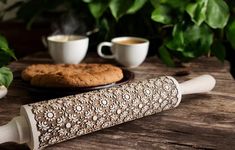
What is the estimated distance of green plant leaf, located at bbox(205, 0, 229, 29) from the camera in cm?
100

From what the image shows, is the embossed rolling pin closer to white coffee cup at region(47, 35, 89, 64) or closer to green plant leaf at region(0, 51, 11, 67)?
green plant leaf at region(0, 51, 11, 67)

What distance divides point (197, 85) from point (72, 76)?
30 cm

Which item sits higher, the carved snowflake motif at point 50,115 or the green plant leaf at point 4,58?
the green plant leaf at point 4,58

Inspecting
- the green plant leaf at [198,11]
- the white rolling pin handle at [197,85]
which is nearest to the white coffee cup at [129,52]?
the green plant leaf at [198,11]

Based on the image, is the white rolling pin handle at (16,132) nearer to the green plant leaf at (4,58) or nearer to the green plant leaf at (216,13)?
the green plant leaf at (4,58)

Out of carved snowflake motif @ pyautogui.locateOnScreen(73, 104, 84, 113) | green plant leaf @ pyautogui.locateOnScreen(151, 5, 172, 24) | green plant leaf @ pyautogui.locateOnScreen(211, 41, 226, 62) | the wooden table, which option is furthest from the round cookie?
green plant leaf @ pyautogui.locateOnScreen(211, 41, 226, 62)

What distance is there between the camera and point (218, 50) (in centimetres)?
109

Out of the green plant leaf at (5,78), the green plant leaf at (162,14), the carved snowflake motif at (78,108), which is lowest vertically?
the carved snowflake motif at (78,108)

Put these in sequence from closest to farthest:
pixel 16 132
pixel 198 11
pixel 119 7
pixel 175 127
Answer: pixel 16 132
pixel 175 127
pixel 198 11
pixel 119 7

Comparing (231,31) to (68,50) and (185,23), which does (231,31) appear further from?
(68,50)

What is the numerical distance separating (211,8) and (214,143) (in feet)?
1.72

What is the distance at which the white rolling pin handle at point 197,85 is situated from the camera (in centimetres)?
78

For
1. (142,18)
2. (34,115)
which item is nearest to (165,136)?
(34,115)

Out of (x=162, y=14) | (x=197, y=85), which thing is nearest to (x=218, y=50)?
(x=162, y=14)
